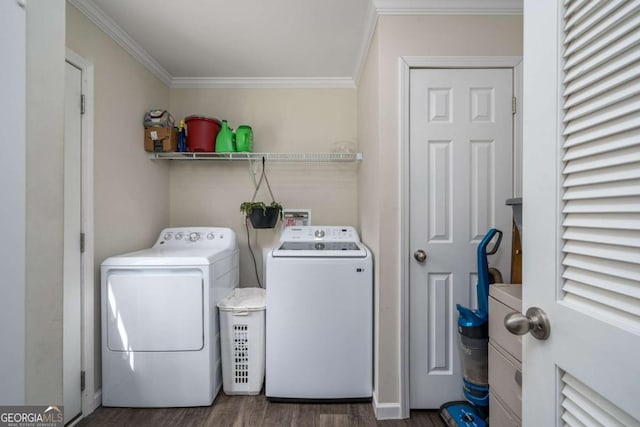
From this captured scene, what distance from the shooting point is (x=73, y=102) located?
65.6 inches

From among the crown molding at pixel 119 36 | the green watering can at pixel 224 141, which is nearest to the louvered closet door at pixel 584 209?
the green watering can at pixel 224 141

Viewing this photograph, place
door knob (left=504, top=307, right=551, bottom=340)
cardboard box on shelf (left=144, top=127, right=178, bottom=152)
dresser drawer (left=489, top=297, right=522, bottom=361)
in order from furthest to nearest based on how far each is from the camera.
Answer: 1. cardboard box on shelf (left=144, top=127, right=178, bottom=152)
2. dresser drawer (left=489, top=297, right=522, bottom=361)
3. door knob (left=504, top=307, right=551, bottom=340)

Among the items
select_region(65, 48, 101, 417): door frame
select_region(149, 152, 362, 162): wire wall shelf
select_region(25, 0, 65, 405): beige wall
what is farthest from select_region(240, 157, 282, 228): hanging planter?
select_region(25, 0, 65, 405): beige wall

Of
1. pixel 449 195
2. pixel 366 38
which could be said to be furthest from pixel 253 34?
pixel 449 195

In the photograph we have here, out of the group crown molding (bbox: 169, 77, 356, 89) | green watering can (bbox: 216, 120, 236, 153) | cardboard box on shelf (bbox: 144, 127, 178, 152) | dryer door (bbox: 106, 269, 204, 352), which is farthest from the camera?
crown molding (bbox: 169, 77, 356, 89)

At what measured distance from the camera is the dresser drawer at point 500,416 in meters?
1.08

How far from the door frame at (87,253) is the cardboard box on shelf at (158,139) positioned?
0.50 meters

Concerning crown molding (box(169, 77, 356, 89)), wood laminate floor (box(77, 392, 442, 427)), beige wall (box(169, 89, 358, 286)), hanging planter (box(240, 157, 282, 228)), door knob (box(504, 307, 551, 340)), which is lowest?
wood laminate floor (box(77, 392, 442, 427))

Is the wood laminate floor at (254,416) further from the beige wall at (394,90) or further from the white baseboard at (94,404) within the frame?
the beige wall at (394,90)

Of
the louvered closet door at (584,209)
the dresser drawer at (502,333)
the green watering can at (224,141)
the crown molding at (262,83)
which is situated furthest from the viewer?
the crown molding at (262,83)

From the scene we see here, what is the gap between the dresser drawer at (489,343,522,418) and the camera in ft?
3.43

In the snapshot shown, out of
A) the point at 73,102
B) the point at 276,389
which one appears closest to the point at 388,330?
the point at 276,389

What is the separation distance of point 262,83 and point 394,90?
1436 mm

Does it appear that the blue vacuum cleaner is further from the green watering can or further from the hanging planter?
the green watering can
